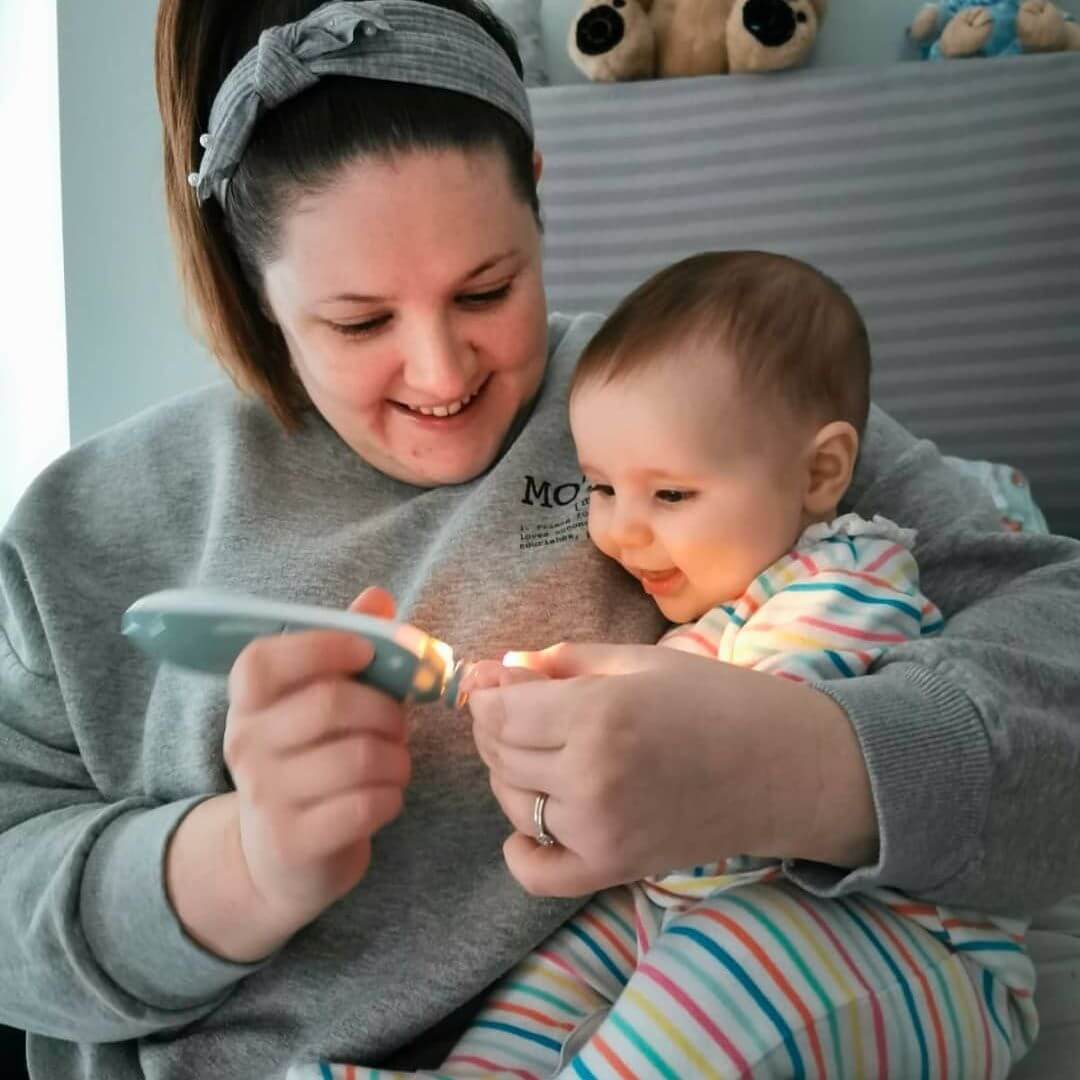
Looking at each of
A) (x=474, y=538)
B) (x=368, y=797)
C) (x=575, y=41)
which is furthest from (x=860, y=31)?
(x=368, y=797)

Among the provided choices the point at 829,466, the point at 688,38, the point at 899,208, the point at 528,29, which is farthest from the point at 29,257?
the point at 829,466

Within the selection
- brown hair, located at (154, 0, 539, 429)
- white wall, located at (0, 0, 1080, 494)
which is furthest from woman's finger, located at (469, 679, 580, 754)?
white wall, located at (0, 0, 1080, 494)

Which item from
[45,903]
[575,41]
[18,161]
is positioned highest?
[575,41]

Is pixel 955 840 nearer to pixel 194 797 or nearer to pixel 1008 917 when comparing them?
pixel 1008 917

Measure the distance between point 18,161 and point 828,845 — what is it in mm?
1899

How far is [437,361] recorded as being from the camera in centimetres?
93

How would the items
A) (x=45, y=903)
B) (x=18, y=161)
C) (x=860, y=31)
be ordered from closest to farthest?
(x=45, y=903), (x=18, y=161), (x=860, y=31)

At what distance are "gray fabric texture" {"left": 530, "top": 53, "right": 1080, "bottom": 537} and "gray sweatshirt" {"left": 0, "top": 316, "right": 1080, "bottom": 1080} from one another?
0.89 metres

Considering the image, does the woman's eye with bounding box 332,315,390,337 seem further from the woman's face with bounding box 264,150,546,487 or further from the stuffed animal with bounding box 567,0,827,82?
the stuffed animal with bounding box 567,0,827,82

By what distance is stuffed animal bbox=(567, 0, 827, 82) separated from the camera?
196 centimetres

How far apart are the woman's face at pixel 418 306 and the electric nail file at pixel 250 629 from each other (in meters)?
0.30

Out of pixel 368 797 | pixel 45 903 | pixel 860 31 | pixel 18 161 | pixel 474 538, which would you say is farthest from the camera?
pixel 860 31

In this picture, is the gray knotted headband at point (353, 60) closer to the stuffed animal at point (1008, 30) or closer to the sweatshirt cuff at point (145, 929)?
the sweatshirt cuff at point (145, 929)

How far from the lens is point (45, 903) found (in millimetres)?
840
